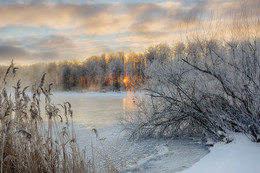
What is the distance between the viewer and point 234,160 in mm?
3596

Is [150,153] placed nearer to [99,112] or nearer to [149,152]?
[149,152]

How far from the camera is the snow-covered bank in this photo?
3.29 metres

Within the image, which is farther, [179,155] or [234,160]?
[179,155]

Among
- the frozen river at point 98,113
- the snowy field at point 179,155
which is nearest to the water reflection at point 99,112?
the frozen river at point 98,113

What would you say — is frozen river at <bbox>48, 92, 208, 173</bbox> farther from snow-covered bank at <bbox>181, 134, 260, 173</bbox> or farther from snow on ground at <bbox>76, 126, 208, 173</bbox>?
snow-covered bank at <bbox>181, 134, 260, 173</bbox>

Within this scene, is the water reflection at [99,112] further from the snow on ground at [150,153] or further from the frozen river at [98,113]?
the snow on ground at [150,153]

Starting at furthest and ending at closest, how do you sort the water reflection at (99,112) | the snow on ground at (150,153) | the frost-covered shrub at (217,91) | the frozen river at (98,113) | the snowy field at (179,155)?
1. the water reflection at (99,112)
2. the frozen river at (98,113)
3. the frost-covered shrub at (217,91)
4. the snow on ground at (150,153)
5. the snowy field at (179,155)

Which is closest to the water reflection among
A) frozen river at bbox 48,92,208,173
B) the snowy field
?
frozen river at bbox 48,92,208,173

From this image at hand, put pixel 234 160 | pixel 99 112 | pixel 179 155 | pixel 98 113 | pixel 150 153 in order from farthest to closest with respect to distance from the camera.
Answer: pixel 99 112
pixel 98 113
pixel 150 153
pixel 179 155
pixel 234 160

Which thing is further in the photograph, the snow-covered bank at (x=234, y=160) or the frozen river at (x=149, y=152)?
the frozen river at (x=149, y=152)

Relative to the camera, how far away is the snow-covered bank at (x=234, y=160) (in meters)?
3.29

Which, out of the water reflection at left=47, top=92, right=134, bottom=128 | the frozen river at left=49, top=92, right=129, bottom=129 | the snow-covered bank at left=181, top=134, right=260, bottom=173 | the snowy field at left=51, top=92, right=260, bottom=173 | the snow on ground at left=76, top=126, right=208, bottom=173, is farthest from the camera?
the water reflection at left=47, top=92, right=134, bottom=128

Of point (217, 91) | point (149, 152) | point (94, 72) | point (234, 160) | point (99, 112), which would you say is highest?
point (94, 72)

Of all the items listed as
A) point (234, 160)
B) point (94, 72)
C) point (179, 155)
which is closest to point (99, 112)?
point (179, 155)
